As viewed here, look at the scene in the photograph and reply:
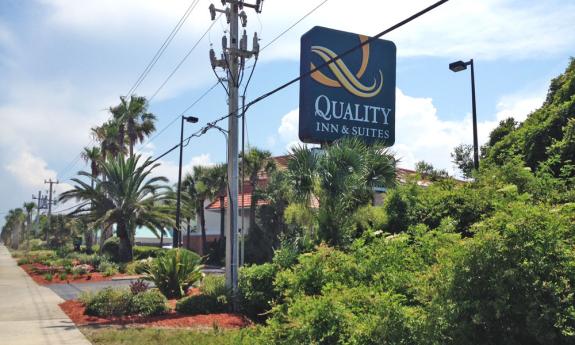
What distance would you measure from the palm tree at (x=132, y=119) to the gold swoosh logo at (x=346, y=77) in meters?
26.4

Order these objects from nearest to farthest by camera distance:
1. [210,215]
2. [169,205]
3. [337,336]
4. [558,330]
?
[558,330] → [337,336] → [169,205] → [210,215]

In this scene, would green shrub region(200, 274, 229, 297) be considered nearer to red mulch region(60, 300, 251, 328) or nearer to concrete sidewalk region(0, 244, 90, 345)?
red mulch region(60, 300, 251, 328)

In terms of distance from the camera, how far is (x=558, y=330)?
4.62 meters

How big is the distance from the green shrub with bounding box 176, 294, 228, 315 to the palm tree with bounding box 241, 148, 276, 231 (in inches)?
885

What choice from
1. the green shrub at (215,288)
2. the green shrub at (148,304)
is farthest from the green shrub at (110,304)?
the green shrub at (215,288)

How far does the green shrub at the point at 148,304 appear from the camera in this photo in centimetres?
1362

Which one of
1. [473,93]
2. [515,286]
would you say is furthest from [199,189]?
[515,286]

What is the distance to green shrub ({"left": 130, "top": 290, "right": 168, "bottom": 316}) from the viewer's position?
44.7ft

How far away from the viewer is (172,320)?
12.6 metres

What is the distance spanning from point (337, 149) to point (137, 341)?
27.7ft

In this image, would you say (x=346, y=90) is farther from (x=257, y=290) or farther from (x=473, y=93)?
(x=257, y=290)

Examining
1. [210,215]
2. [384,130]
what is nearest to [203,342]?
[384,130]

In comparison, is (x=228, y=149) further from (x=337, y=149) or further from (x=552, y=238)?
(x=552, y=238)

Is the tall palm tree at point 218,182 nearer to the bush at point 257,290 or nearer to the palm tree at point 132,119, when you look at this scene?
the palm tree at point 132,119
